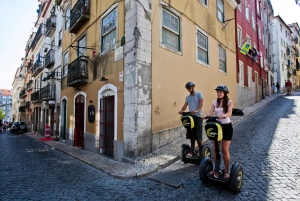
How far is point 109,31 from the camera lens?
311 inches

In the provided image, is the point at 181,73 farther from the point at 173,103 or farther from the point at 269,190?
the point at 269,190

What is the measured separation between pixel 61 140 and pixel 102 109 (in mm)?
6569

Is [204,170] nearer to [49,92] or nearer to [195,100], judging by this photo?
[195,100]

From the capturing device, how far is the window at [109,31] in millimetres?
7593

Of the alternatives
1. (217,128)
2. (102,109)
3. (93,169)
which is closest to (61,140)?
(102,109)

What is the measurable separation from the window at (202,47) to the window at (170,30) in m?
1.90

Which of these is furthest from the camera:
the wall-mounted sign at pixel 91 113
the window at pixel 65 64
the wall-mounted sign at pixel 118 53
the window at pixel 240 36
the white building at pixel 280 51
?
the white building at pixel 280 51

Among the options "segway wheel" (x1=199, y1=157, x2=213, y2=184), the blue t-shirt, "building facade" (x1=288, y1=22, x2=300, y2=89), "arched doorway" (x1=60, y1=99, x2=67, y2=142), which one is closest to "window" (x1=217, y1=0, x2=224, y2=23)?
the blue t-shirt

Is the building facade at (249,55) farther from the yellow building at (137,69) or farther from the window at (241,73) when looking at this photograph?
the yellow building at (137,69)

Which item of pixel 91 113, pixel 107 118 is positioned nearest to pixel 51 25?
pixel 91 113

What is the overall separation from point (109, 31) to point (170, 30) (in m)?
2.43

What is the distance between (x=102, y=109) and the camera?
819 centimetres

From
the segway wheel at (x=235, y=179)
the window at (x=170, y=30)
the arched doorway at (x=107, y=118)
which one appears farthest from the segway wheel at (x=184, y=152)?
the window at (x=170, y=30)

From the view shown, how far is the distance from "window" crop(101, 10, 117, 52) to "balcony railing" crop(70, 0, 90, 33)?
1690 millimetres
